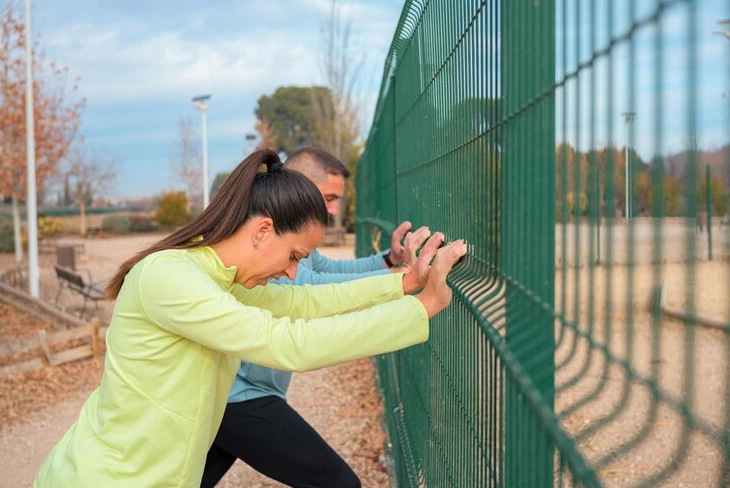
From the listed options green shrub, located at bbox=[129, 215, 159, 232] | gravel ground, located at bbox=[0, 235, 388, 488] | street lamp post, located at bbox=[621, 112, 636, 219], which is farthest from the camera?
green shrub, located at bbox=[129, 215, 159, 232]

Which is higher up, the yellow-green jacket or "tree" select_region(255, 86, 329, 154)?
"tree" select_region(255, 86, 329, 154)

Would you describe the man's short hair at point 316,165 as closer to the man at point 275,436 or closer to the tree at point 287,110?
the man at point 275,436

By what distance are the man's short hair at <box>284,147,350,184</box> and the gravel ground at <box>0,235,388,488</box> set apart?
1.62 m

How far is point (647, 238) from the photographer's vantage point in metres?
0.94

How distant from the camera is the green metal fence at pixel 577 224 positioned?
2.58 feet

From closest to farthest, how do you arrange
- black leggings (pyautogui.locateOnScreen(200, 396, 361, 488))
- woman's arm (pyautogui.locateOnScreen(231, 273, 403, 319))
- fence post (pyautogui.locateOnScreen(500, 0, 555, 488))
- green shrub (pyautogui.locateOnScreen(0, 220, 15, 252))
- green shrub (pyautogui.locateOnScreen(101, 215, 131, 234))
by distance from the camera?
fence post (pyautogui.locateOnScreen(500, 0, 555, 488))
woman's arm (pyautogui.locateOnScreen(231, 273, 403, 319))
black leggings (pyautogui.locateOnScreen(200, 396, 361, 488))
green shrub (pyautogui.locateOnScreen(0, 220, 15, 252))
green shrub (pyautogui.locateOnScreen(101, 215, 131, 234))

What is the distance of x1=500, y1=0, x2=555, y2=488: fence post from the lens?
144 cm

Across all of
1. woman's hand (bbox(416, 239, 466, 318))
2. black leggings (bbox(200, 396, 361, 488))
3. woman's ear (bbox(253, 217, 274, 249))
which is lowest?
black leggings (bbox(200, 396, 361, 488))

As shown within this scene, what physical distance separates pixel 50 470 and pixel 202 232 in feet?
2.66

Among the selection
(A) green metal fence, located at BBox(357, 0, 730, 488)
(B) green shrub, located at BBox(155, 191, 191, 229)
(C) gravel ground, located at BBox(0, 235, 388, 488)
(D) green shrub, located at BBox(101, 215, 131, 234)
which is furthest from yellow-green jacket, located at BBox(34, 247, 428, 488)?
(D) green shrub, located at BBox(101, 215, 131, 234)

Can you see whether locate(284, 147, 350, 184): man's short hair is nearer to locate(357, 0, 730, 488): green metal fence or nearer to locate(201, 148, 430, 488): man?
A: locate(201, 148, 430, 488): man

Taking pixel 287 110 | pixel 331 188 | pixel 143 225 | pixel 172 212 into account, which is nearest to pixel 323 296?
pixel 331 188

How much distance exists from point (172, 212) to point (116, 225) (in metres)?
3.37

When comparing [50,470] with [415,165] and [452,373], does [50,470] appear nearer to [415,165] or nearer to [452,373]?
[452,373]
